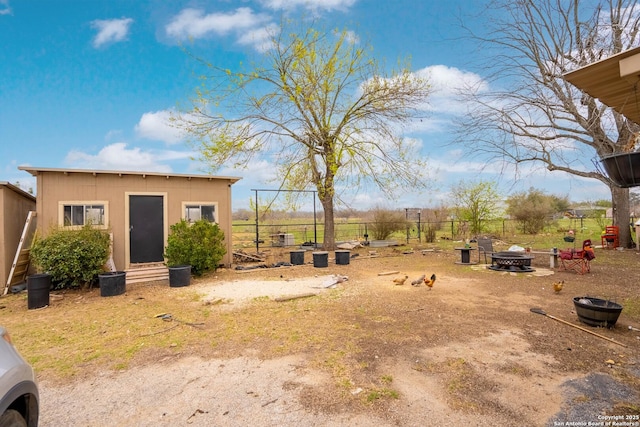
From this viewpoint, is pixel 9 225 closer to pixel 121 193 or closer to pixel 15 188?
pixel 15 188

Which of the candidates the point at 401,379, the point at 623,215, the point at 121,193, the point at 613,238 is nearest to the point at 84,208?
the point at 121,193

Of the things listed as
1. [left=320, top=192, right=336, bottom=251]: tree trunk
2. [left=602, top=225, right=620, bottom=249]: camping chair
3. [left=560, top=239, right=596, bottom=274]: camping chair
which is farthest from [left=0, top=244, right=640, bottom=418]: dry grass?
[left=602, top=225, right=620, bottom=249]: camping chair

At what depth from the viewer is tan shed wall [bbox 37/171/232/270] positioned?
306 inches

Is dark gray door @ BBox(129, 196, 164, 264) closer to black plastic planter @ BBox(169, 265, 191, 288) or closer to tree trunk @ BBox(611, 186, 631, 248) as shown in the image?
black plastic planter @ BBox(169, 265, 191, 288)

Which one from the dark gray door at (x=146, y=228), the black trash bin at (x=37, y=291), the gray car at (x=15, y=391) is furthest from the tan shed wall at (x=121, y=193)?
the gray car at (x=15, y=391)

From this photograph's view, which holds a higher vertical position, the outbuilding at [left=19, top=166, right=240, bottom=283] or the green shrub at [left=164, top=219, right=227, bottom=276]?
the outbuilding at [left=19, top=166, right=240, bottom=283]

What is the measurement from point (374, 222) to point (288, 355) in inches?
537

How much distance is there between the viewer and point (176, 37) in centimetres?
1096

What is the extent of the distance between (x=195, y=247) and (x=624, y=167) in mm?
8027

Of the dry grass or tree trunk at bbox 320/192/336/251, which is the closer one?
the dry grass

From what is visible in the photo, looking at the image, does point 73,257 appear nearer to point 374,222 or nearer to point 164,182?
point 164,182

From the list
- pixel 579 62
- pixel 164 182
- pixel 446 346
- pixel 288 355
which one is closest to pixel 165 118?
pixel 164 182

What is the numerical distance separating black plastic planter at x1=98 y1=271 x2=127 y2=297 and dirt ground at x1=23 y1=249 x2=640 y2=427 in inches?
111

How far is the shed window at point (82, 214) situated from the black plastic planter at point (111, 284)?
2120mm
